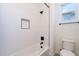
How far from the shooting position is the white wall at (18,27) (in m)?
1.85

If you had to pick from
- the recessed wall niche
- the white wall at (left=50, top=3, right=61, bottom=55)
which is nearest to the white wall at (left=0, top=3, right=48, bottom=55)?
the recessed wall niche

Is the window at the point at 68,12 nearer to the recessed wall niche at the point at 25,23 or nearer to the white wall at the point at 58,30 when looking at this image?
the white wall at the point at 58,30

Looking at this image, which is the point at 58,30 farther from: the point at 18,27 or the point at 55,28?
the point at 18,27

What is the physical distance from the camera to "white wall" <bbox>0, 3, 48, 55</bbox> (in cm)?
185

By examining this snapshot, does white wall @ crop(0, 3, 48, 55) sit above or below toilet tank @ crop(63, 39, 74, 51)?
above

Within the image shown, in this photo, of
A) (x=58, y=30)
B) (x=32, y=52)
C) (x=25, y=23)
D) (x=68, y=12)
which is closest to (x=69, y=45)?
(x=58, y=30)

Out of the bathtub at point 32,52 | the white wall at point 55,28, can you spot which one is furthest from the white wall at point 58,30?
the bathtub at point 32,52

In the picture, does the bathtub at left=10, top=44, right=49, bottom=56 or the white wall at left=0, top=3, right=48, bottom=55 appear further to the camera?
the bathtub at left=10, top=44, right=49, bottom=56

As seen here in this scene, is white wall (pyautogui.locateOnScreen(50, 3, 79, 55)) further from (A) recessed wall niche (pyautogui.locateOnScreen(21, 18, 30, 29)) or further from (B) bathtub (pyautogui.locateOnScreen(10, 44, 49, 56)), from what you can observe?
(A) recessed wall niche (pyautogui.locateOnScreen(21, 18, 30, 29))

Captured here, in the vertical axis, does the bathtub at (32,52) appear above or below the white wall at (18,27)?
below

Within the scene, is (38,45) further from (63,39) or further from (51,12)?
(51,12)

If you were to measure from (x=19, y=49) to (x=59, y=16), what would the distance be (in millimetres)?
1606

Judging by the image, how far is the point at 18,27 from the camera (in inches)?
88.5

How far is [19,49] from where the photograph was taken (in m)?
2.30
